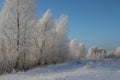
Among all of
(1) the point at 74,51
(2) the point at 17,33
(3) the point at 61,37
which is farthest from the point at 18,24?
(1) the point at 74,51

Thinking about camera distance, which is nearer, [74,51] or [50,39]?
[50,39]

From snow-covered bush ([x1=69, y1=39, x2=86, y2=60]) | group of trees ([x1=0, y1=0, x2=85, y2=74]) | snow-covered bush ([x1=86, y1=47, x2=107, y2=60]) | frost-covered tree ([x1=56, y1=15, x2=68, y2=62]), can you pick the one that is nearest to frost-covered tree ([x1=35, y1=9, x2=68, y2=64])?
frost-covered tree ([x1=56, y1=15, x2=68, y2=62])

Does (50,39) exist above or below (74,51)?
above

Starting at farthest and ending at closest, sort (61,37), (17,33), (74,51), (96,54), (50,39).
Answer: (96,54), (74,51), (61,37), (50,39), (17,33)

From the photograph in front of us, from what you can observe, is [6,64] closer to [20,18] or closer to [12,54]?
[12,54]

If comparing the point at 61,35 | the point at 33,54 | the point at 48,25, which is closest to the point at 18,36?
the point at 33,54

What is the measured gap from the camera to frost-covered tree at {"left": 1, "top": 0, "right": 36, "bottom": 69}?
2586cm

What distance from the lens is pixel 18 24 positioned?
26.0 m

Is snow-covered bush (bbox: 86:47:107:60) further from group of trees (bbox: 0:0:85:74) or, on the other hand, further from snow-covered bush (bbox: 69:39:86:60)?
group of trees (bbox: 0:0:85:74)

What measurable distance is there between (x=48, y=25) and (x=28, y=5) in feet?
27.6

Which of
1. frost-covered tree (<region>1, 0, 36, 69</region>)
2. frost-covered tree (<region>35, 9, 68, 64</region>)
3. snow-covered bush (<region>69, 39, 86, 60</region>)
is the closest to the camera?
frost-covered tree (<region>1, 0, 36, 69</region>)

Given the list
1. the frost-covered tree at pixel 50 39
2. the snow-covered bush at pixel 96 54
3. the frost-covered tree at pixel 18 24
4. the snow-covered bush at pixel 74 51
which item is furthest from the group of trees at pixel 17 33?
the snow-covered bush at pixel 74 51

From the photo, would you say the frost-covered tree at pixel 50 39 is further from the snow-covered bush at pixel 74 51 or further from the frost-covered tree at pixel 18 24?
the snow-covered bush at pixel 74 51

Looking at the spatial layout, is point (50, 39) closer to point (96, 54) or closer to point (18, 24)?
point (18, 24)
